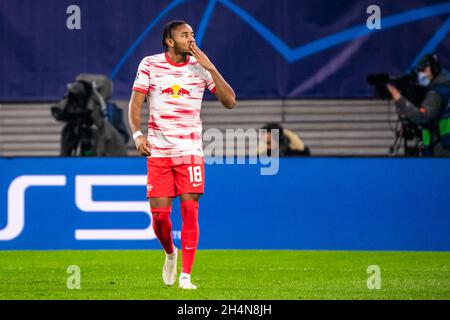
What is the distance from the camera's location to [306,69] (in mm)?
13289

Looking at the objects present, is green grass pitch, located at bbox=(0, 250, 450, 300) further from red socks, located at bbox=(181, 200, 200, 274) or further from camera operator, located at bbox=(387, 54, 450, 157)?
camera operator, located at bbox=(387, 54, 450, 157)

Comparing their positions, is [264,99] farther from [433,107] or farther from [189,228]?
[189,228]

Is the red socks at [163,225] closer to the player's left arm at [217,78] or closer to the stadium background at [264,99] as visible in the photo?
the player's left arm at [217,78]

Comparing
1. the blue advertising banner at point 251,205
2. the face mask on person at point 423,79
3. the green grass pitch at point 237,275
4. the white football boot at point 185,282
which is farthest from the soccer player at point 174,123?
the face mask on person at point 423,79

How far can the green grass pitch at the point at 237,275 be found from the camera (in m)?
8.37

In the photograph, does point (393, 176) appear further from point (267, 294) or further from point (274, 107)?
point (267, 294)

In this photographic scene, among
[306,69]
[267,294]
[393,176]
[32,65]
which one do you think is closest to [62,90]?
[32,65]

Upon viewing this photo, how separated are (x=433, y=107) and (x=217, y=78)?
4.96m

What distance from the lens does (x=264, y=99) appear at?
13281 millimetres

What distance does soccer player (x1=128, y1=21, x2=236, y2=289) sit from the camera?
8.81 meters

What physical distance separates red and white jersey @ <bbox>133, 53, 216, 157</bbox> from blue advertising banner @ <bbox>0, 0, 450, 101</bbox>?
14.1ft

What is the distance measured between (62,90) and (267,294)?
582cm

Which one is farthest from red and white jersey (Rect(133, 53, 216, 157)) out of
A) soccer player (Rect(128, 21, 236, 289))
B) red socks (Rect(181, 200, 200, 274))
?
red socks (Rect(181, 200, 200, 274))

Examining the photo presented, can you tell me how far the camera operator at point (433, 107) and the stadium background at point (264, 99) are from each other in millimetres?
185
